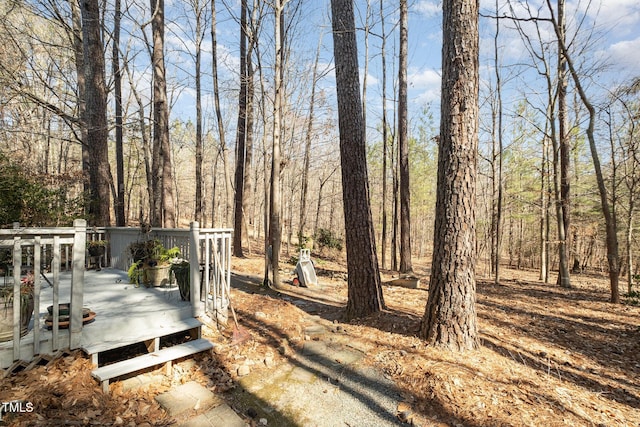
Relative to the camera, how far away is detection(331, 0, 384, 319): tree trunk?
442 cm

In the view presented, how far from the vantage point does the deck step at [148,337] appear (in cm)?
267

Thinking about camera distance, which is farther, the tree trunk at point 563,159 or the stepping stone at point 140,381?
the tree trunk at point 563,159

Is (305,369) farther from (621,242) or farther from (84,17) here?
(621,242)

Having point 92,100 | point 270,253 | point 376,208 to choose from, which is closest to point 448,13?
point 270,253

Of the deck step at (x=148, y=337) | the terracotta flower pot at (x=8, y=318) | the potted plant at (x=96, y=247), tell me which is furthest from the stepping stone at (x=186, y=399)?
the potted plant at (x=96, y=247)

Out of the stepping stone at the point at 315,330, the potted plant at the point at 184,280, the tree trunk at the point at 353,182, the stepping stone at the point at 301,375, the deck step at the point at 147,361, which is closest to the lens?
the deck step at the point at 147,361

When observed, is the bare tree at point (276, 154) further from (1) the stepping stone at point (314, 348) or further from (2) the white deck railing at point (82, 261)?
(1) the stepping stone at point (314, 348)

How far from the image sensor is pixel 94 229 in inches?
241

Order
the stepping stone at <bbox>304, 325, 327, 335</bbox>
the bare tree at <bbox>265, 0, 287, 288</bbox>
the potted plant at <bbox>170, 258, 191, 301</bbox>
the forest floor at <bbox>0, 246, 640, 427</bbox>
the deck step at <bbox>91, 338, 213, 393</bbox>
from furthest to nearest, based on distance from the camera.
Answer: the bare tree at <bbox>265, 0, 287, 288</bbox> → the stepping stone at <bbox>304, 325, 327, 335</bbox> → the potted plant at <bbox>170, 258, 191, 301</bbox> → the deck step at <bbox>91, 338, 213, 393</bbox> → the forest floor at <bbox>0, 246, 640, 427</bbox>

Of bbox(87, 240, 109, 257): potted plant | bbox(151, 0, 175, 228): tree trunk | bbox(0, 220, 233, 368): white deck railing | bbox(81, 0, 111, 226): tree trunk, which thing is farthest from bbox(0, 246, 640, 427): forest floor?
bbox(81, 0, 111, 226): tree trunk

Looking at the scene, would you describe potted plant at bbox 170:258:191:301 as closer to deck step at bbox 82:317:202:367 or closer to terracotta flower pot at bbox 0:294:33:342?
deck step at bbox 82:317:202:367

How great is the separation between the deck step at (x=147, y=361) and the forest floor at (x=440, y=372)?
0.30 feet

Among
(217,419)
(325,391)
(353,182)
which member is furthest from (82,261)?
(353,182)

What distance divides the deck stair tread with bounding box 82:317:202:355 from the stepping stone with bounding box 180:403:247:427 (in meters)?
1.08
